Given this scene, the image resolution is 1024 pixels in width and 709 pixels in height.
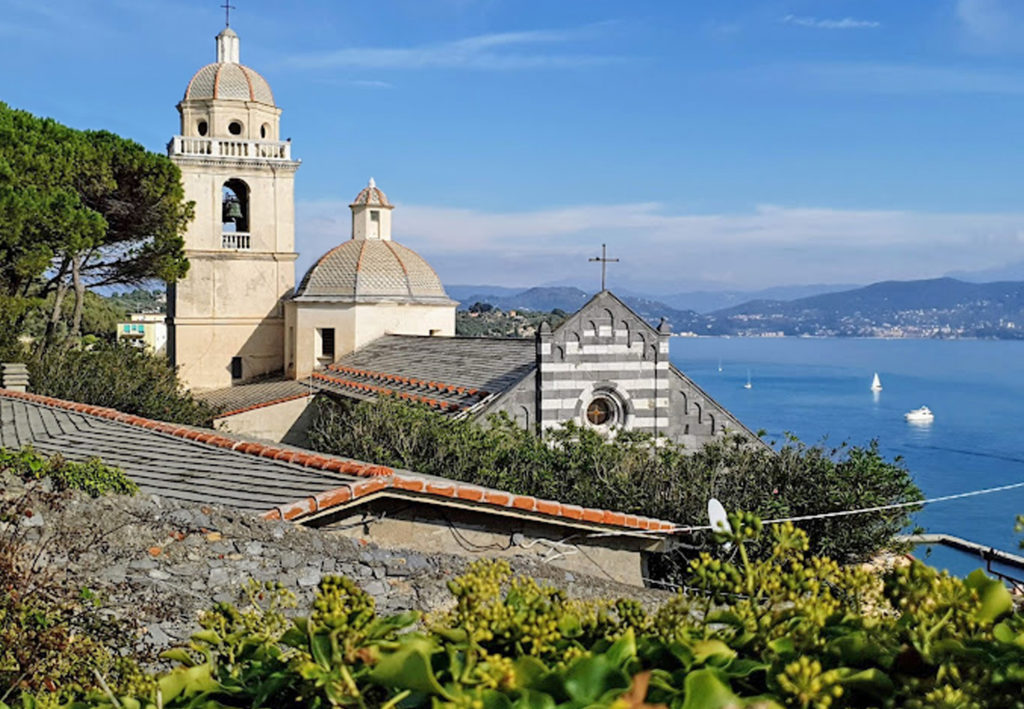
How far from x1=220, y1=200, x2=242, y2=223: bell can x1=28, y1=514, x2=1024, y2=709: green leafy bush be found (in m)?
33.2

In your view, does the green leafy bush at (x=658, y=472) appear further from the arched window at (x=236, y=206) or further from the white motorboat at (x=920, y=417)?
the white motorboat at (x=920, y=417)

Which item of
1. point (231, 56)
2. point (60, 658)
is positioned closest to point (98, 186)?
point (231, 56)

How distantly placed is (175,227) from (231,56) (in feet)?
25.3

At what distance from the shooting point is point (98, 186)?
2658cm

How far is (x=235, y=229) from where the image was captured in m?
33.8

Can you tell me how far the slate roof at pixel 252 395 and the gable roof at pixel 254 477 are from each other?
1484 centimetres

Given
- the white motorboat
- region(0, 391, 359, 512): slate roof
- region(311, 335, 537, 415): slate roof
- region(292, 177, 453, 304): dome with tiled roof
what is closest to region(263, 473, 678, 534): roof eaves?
region(0, 391, 359, 512): slate roof

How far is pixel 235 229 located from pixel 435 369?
1360cm

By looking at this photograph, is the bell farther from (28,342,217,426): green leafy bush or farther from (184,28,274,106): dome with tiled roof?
(28,342,217,426): green leafy bush

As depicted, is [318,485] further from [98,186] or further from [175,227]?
[175,227]

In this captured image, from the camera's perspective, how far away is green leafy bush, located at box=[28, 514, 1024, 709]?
2.00 meters

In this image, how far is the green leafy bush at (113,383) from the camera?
21.0 m

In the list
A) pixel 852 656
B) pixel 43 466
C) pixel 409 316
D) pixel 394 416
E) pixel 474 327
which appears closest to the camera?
pixel 852 656

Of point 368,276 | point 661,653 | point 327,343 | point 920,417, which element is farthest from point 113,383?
point 920,417
